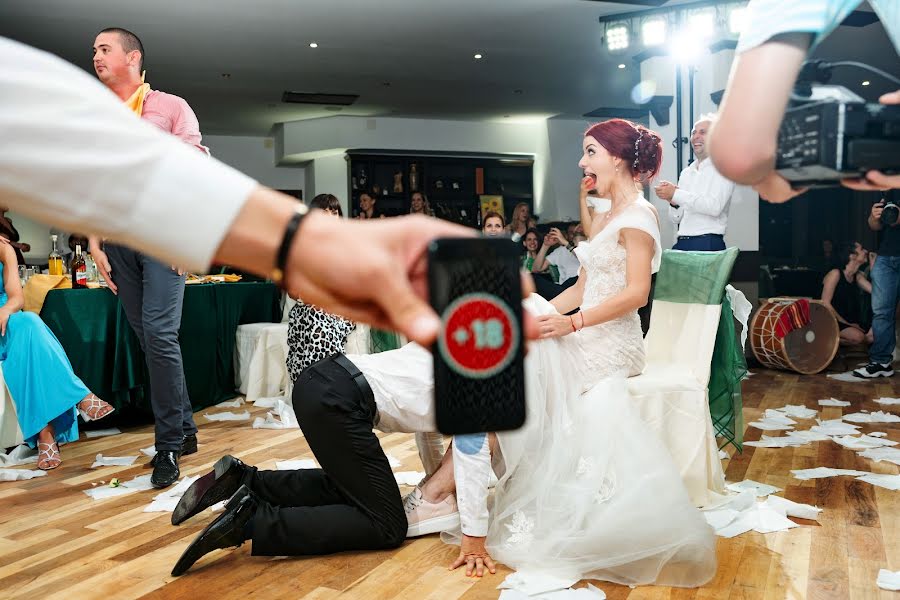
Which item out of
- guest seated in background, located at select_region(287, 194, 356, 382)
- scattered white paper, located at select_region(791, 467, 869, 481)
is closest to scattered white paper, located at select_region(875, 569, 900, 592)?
scattered white paper, located at select_region(791, 467, 869, 481)

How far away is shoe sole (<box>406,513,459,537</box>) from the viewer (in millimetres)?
2350

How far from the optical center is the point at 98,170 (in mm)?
490

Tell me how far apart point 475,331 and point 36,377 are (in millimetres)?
3359

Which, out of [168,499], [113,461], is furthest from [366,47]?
[168,499]

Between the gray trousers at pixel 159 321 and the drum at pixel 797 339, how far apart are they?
164 inches

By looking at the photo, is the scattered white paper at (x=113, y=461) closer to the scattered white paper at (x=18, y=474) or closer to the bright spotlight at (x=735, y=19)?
the scattered white paper at (x=18, y=474)

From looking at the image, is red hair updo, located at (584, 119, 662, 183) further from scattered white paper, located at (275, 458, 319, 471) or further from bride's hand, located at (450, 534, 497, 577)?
scattered white paper, located at (275, 458, 319, 471)

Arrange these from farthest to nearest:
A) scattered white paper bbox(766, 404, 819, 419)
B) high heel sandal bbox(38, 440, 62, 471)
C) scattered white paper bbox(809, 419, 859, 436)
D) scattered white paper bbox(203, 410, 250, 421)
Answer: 1. scattered white paper bbox(203, 410, 250, 421)
2. scattered white paper bbox(766, 404, 819, 419)
3. scattered white paper bbox(809, 419, 859, 436)
4. high heel sandal bbox(38, 440, 62, 471)

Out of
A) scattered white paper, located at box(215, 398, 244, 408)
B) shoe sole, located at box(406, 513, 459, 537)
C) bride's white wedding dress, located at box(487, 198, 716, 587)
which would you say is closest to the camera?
bride's white wedding dress, located at box(487, 198, 716, 587)

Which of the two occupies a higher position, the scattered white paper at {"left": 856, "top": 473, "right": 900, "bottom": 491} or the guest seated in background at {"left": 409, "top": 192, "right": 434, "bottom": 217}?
the guest seated in background at {"left": 409, "top": 192, "right": 434, "bottom": 217}

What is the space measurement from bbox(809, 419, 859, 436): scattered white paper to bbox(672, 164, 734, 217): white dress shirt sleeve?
3.77ft

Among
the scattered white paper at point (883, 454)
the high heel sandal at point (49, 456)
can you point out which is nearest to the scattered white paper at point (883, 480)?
the scattered white paper at point (883, 454)

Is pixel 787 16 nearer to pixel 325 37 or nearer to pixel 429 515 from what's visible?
pixel 429 515

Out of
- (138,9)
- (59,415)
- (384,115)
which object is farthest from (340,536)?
(384,115)
